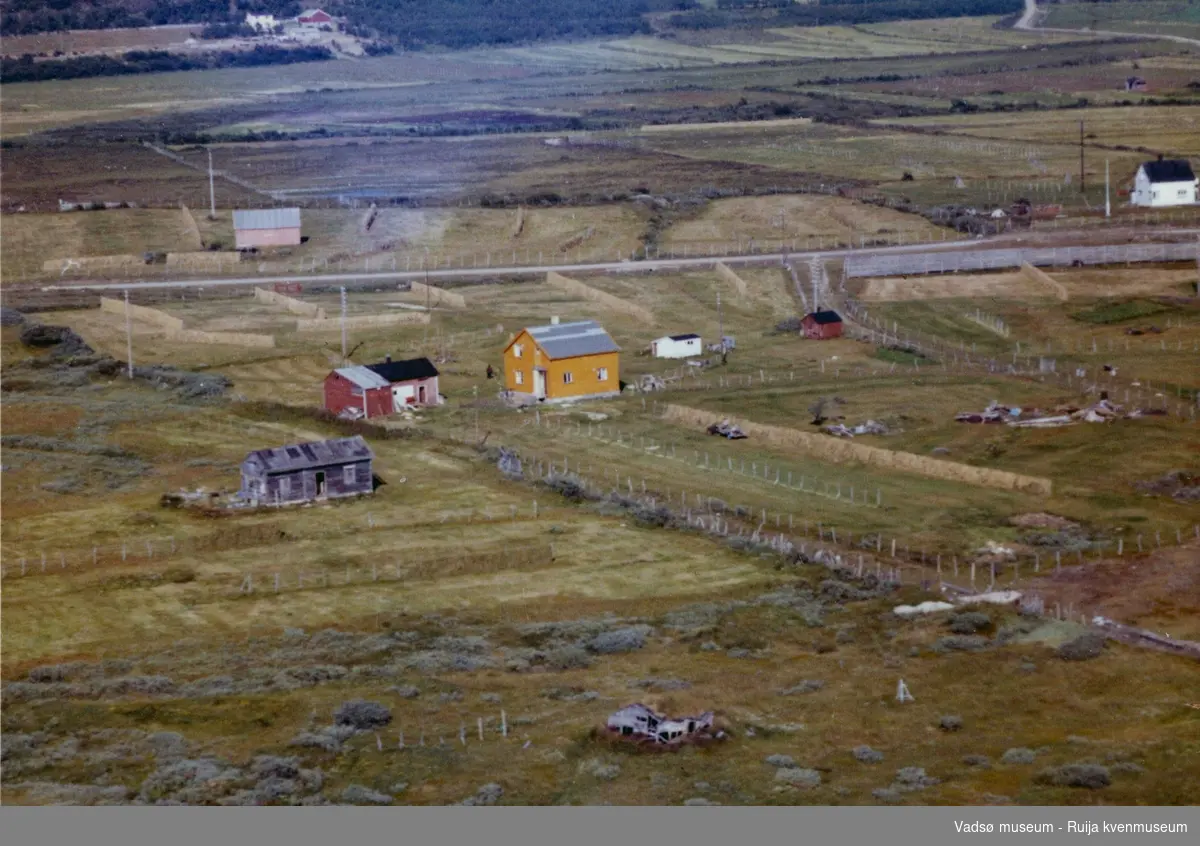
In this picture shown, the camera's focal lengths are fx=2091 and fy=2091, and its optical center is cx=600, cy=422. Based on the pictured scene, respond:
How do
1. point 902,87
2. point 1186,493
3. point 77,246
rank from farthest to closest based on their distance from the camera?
point 902,87, point 77,246, point 1186,493

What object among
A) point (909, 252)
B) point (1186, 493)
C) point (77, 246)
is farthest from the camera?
point (77, 246)

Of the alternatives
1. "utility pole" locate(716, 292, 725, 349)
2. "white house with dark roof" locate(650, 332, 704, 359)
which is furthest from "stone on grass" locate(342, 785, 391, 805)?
"utility pole" locate(716, 292, 725, 349)

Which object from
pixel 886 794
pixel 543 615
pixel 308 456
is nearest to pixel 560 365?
pixel 308 456

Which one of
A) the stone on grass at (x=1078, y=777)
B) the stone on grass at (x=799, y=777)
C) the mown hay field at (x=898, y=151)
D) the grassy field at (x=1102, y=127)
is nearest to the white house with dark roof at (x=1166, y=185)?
the mown hay field at (x=898, y=151)

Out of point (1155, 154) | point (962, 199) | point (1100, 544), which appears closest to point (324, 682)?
point (1100, 544)

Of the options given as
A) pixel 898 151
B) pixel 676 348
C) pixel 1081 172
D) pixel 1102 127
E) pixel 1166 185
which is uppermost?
pixel 1102 127

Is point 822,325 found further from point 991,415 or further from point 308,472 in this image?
point 308,472

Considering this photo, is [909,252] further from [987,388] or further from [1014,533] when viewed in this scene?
[1014,533]
